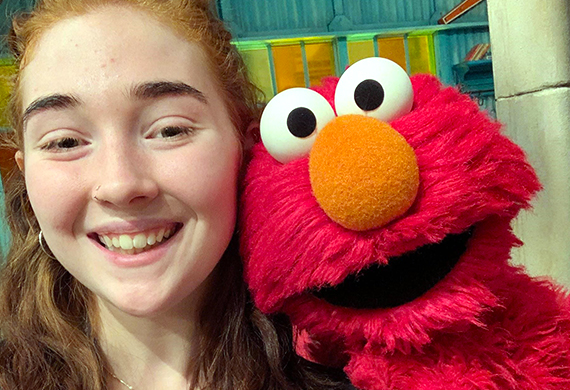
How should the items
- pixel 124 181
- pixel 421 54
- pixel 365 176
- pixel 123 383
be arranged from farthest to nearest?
pixel 421 54
pixel 123 383
pixel 124 181
pixel 365 176

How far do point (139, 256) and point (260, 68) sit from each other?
614 mm

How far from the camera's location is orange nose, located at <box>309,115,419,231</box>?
510 millimetres

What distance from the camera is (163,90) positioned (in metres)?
0.67

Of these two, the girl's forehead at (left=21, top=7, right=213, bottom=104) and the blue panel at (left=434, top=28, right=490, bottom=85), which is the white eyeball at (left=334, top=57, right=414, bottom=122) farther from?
the blue panel at (left=434, top=28, right=490, bottom=85)

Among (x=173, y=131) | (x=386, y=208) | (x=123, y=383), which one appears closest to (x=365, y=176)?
(x=386, y=208)

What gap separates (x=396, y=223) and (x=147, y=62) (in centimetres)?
40

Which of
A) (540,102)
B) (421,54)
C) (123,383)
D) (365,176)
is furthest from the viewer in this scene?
(421,54)

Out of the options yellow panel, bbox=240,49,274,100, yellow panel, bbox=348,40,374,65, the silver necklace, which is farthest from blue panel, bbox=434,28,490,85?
the silver necklace

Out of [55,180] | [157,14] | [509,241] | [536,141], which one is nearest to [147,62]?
[157,14]

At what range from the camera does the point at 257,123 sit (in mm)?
803

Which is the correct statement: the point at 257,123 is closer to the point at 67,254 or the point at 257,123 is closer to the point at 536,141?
the point at 67,254

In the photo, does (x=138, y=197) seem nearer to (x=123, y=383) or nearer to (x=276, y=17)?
(x=123, y=383)

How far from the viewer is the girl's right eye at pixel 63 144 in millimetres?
674

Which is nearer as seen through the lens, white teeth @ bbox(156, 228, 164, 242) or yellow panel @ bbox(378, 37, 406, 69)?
white teeth @ bbox(156, 228, 164, 242)
